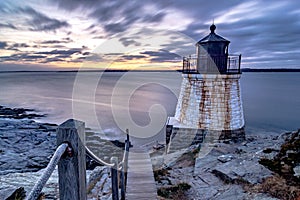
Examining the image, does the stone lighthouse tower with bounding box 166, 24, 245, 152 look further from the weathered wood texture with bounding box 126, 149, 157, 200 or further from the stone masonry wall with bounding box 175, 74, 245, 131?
the weathered wood texture with bounding box 126, 149, 157, 200

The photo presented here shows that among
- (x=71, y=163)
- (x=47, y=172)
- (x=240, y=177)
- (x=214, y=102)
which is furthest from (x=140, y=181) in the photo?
(x=214, y=102)

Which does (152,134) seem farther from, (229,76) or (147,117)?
(229,76)

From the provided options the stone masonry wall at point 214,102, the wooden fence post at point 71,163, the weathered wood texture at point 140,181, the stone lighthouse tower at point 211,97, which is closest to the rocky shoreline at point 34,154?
the weathered wood texture at point 140,181

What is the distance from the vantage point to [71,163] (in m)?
1.10

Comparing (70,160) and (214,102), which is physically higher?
(70,160)

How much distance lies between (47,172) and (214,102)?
9.28 meters

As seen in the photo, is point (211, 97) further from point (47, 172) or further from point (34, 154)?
point (34, 154)

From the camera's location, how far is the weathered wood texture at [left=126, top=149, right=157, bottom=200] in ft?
14.0

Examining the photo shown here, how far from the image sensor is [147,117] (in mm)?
29500

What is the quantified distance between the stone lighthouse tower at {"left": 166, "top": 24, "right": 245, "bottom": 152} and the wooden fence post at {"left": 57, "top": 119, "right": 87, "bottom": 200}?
355 inches

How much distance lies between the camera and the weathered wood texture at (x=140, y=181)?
14.0 feet

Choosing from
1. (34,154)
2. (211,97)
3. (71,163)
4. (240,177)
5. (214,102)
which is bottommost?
(34,154)

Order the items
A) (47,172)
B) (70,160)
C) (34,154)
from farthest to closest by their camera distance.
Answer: (34,154) < (70,160) < (47,172)

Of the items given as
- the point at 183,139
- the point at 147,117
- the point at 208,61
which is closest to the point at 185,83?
the point at 208,61
